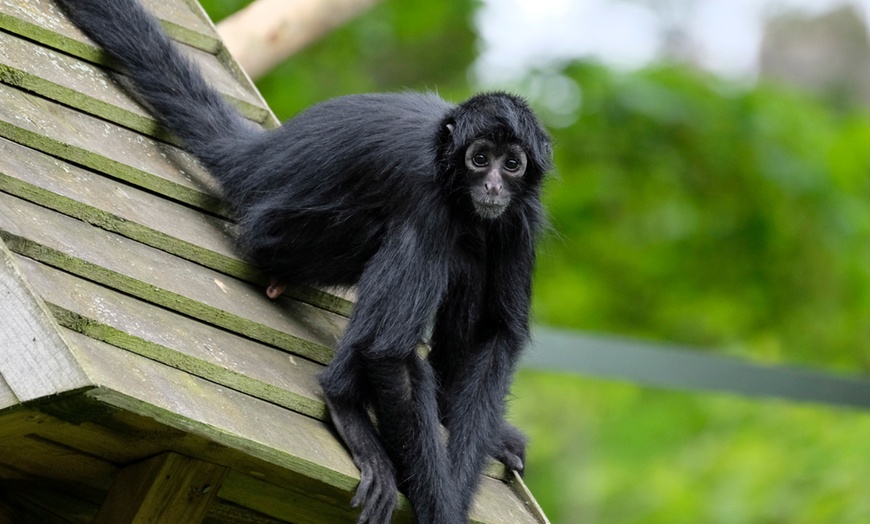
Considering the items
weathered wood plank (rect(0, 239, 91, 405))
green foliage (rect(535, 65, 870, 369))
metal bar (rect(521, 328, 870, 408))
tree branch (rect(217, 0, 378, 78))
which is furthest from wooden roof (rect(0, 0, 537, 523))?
green foliage (rect(535, 65, 870, 369))

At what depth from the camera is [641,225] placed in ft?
40.8

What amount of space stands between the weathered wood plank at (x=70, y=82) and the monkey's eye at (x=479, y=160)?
4.90 feet

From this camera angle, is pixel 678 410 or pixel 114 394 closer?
pixel 114 394

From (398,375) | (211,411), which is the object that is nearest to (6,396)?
(211,411)

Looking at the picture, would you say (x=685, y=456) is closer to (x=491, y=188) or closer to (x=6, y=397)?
(x=491, y=188)

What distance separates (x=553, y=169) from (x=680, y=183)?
23.0 ft

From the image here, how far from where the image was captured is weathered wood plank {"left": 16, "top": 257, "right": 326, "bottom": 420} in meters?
3.41

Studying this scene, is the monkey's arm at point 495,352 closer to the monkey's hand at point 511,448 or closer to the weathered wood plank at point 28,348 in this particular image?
→ the monkey's hand at point 511,448

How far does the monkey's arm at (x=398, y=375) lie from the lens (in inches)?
167

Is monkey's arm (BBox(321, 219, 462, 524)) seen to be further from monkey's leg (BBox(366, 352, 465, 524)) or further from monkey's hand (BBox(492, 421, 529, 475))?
monkey's hand (BBox(492, 421, 529, 475))

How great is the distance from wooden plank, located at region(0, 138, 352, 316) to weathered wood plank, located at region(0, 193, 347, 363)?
5 cm

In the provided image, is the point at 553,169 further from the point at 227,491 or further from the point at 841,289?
the point at 841,289

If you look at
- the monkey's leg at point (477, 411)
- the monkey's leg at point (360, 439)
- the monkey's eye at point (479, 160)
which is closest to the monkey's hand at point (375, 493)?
the monkey's leg at point (360, 439)

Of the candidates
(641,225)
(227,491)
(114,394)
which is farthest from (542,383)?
(114,394)
